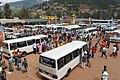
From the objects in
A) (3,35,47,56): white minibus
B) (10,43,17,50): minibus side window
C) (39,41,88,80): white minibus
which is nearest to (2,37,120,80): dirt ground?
(39,41,88,80): white minibus

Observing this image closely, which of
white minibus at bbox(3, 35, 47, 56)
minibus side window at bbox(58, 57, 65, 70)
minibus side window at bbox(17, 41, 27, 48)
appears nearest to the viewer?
minibus side window at bbox(58, 57, 65, 70)

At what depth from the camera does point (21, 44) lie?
851 inches

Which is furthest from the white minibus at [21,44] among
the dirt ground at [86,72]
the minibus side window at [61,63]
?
the minibus side window at [61,63]

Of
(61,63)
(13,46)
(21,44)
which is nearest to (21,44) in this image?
(21,44)

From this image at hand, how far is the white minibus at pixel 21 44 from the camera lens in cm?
2028

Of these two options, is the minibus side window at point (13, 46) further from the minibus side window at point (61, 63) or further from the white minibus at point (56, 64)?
the minibus side window at point (61, 63)

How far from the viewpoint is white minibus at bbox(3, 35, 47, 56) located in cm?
2028

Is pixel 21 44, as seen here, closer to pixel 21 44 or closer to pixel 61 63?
pixel 21 44

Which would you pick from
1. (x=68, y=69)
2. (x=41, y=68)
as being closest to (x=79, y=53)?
(x=68, y=69)

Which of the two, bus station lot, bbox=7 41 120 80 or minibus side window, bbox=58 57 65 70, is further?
bus station lot, bbox=7 41 120 80

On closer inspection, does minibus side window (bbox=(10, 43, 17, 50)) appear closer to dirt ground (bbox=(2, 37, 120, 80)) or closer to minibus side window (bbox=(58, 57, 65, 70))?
dirt ground (bbox=(2, 37, 120, 80))

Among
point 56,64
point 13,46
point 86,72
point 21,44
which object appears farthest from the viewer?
point 21,44

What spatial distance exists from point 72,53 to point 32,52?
829 cm

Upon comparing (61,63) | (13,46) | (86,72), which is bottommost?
(86,72)
